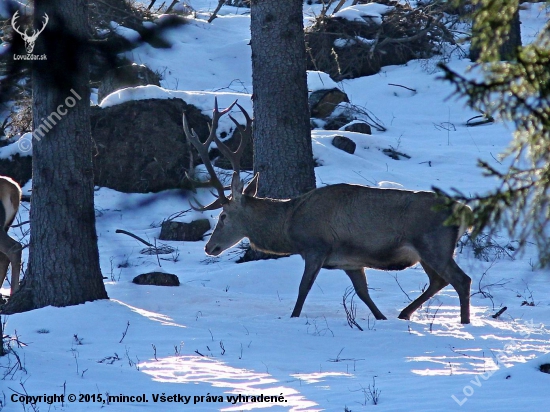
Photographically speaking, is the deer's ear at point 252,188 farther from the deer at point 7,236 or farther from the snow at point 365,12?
the snow at point 365,12

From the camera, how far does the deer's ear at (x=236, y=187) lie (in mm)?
9256

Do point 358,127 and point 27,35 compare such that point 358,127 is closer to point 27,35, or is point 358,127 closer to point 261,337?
point 261,337

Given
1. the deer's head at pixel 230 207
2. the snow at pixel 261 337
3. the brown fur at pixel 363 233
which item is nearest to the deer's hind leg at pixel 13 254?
the snow at pixel 261 337

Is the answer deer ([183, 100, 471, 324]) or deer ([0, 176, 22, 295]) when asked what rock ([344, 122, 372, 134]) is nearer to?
deer ([183, 100, 471, 324])

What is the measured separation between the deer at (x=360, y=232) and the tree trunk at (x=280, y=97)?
1.11 m

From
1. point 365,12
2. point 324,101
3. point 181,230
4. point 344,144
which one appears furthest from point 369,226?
point 365,12

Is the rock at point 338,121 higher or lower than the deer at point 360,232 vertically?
lower

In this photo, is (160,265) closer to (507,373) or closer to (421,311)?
(421,311)

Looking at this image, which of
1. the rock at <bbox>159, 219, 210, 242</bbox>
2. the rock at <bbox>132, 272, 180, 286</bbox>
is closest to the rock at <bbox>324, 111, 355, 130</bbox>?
the rock at <bbox>159, 219, 210, 242</bbox>

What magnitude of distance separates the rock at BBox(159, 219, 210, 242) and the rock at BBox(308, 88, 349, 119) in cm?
575

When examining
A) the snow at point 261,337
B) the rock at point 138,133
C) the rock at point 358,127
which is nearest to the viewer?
the snow at point 261,337

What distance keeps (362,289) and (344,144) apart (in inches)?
288

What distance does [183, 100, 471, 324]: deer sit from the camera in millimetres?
8398

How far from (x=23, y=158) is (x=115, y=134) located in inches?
95.2
